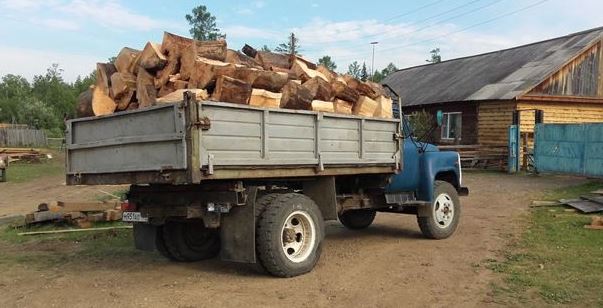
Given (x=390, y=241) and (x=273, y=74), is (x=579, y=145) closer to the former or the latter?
(x=390, y=241)

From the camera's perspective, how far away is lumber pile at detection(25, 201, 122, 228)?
37.1 feet

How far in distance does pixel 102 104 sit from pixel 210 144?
1.77 meters

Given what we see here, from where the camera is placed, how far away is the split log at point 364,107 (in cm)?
841

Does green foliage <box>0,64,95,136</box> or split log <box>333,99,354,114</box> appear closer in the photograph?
split log <box>333,99,354,114</box>

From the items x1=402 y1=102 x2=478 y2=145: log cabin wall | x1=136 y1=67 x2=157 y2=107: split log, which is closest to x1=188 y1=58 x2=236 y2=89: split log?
x1=136 y1=67 x2=157 y2=107: split log

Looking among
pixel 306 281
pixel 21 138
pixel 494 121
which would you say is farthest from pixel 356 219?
pixel 21 138

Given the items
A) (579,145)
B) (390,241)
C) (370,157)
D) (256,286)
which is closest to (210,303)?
(256,286)

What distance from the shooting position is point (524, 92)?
2486 centimetres

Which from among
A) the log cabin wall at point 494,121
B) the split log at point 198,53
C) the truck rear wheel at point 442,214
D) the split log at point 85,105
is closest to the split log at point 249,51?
the split log at point 198,53

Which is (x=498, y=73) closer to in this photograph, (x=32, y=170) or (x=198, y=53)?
(x=32, y=170)

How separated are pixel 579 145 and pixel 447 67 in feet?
54.9

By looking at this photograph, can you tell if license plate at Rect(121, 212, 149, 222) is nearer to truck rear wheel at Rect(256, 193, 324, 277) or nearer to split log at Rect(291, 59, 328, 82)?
truck rear wheel at Rect(256, 193, 324, 277)

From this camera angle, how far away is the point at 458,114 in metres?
28.9

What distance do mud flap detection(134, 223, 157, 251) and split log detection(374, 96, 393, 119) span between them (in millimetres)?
3369
